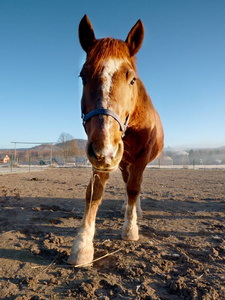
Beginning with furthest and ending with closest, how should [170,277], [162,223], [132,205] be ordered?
[162,223] → [132,205] → [170,277]

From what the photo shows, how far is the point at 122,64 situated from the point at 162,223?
2960mm

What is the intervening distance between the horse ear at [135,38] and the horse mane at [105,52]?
0.40 ft

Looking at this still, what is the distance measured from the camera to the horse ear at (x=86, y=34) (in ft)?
8.33

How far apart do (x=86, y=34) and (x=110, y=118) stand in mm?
1418

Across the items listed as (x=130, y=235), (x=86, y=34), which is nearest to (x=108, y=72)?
(x=86, y=34)

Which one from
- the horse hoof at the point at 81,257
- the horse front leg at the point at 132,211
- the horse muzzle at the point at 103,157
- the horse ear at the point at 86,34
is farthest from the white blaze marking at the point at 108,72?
the horse hoof at the point at 81,257

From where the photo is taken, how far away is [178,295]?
5.67ft

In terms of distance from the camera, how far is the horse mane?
217 cm

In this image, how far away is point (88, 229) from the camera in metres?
2.58

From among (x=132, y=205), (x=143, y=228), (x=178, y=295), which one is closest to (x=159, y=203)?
(x=143, y=228)

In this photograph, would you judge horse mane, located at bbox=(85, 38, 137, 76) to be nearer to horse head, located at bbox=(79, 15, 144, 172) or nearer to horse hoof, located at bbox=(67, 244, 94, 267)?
horse head, located at bbox=(79, 15, 144, 172)

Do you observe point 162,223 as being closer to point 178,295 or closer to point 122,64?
point 178,295

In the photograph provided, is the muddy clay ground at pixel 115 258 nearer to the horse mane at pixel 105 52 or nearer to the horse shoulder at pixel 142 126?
the horse shoulder at pixel 142 126

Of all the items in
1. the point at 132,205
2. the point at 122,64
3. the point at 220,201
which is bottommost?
the point at 220,201
